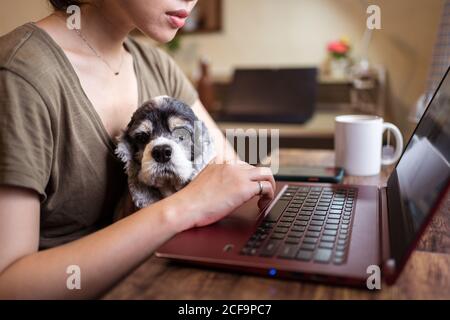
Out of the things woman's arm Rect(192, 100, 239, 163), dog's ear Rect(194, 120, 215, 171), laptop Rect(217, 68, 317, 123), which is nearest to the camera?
dog's ear Rect(194, 120, 215, 171)

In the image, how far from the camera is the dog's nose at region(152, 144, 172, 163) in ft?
2.12

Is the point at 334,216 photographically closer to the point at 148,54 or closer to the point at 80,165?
the point at 80,165

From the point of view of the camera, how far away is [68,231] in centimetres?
71

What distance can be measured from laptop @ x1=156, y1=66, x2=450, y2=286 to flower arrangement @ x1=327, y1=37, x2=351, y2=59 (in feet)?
6.76

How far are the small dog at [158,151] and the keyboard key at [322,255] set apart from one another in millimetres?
288

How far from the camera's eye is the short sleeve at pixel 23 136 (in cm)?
54

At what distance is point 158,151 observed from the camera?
647mm

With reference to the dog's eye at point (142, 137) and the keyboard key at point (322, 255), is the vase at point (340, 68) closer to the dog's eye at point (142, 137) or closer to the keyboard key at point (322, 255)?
the dog's eye at point (142, 137)

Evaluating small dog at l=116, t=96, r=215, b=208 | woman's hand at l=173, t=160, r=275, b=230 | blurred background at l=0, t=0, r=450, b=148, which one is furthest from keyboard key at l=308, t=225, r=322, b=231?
blurred background at l=0, t=0, r=450, b=148

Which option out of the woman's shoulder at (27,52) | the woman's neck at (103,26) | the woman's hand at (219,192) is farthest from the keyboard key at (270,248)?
the woman's neck at (103,26)

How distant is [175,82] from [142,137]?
352 mm

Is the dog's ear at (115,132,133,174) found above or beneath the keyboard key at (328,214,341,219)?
above

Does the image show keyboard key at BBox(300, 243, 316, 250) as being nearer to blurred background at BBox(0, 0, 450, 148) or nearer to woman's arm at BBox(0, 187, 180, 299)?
woman's arm at BBox(0, 187, 180, 299)
